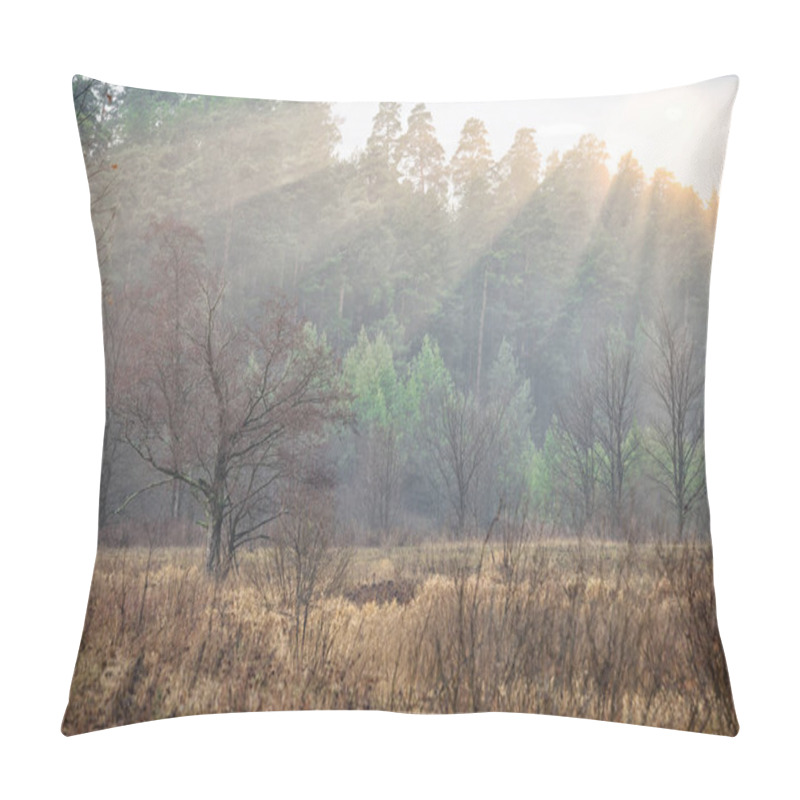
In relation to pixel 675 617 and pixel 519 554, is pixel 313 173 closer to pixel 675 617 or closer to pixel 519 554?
pixel 519 554

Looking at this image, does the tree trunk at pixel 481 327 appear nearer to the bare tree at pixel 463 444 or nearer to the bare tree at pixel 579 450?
the bare tree at pixel 463 444

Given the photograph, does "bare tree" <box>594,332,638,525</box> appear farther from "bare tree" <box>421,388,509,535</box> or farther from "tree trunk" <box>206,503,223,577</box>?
"tree trunk" <box>206,503,223,577</box>

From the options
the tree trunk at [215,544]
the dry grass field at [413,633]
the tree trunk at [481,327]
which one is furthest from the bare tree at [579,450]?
the tree trunk at [215,544]

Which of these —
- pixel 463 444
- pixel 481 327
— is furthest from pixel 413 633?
pixel 481 327

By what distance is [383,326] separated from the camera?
17.9 feet

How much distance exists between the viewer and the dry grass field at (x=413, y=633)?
506 cm

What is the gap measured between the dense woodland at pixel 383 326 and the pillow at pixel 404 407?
15 mm

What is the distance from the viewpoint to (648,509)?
5160mm

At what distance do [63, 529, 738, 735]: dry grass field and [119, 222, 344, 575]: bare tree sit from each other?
0.95ft

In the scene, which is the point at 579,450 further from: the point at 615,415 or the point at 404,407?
the point at 404,407

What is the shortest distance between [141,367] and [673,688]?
306cm

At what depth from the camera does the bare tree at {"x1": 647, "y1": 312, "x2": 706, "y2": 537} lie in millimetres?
5105

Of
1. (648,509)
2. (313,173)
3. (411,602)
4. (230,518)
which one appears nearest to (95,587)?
(230,518)

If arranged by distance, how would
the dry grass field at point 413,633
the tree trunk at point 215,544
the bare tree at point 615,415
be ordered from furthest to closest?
the tree trunk at point 215,544
the bare tree at point 615,415
the dry grass field at point 413,633
